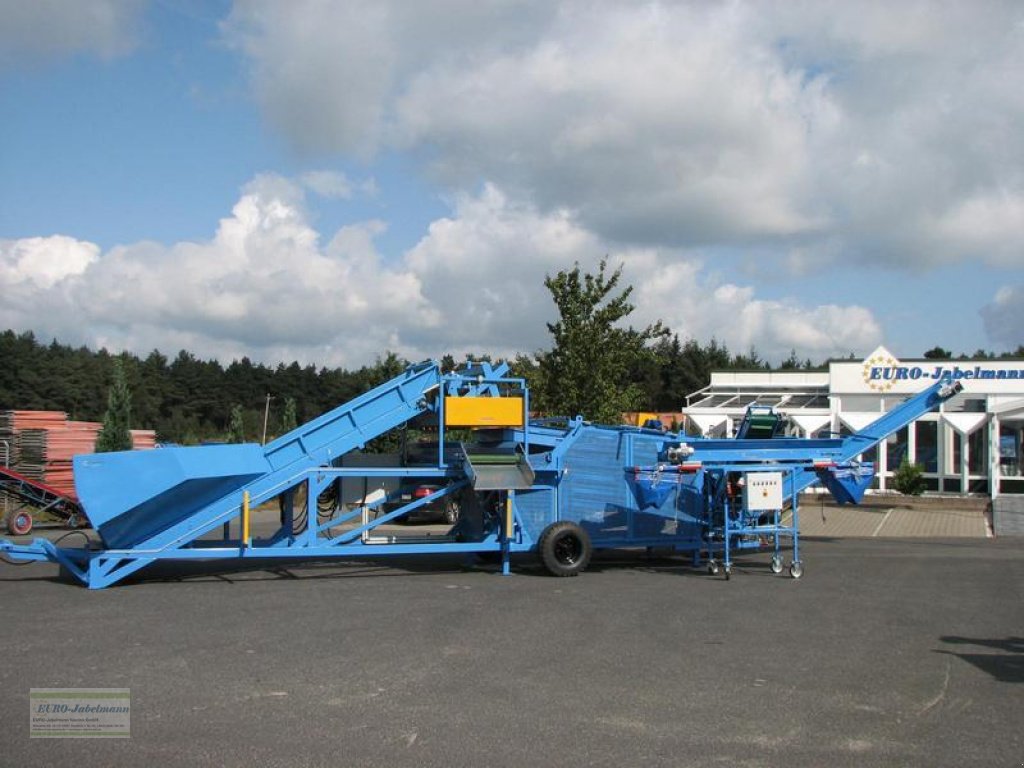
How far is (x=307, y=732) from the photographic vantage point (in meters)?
6.08

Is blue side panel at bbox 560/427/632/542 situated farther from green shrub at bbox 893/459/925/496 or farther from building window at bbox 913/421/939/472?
building window at bbox 913/421/939/472

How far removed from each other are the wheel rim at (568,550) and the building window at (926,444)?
19.6 metres

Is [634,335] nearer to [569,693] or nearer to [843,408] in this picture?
[843,408]

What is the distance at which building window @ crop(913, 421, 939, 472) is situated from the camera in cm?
2916

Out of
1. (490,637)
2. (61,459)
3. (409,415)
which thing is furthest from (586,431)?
(61,459)

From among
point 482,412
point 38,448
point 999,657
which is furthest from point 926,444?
point 38,448

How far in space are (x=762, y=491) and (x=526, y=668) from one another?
264 inches

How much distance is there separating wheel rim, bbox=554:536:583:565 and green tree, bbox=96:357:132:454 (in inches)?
779

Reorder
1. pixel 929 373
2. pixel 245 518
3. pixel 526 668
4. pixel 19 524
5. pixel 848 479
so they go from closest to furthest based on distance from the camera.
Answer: pixel 526 668
pixel 245 518
pixel 848 479
pixel 19 524
pixel 929 373

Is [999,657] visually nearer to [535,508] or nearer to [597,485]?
[597,485]

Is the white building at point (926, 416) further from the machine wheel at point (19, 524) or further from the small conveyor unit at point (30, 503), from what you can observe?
the machine wheel at point (19, 524)

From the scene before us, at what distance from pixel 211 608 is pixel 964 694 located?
301 inches

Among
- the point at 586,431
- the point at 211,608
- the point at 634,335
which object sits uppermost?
the point at 634,335

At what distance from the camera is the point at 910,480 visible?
1097 inches
